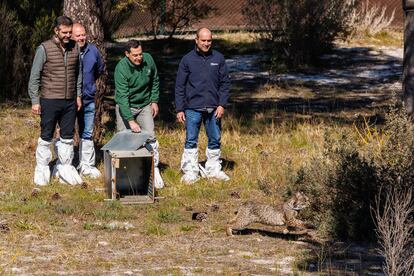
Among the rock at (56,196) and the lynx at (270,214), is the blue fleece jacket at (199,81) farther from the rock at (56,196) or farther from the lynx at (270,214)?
the lynx at (270,214)

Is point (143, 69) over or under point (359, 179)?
over

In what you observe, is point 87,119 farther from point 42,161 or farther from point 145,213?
point 145,213

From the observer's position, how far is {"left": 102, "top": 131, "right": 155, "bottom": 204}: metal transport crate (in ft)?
34.4

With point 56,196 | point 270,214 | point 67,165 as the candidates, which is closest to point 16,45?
point 67,165

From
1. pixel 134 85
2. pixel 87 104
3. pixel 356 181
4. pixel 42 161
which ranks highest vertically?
pixel 134 85

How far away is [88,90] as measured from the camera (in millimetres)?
11492

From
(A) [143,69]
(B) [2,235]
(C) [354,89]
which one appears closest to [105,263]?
(B) [2,235]

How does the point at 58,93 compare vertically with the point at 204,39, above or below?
below

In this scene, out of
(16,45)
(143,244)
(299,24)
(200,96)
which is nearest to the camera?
(143,244)

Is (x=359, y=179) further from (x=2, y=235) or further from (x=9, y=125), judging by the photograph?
(x=9, y=125)

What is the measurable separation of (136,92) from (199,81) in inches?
29.2

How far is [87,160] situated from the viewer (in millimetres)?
11680

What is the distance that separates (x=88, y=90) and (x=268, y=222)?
3255mm

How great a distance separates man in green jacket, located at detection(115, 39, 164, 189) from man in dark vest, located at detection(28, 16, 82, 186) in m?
0.51
